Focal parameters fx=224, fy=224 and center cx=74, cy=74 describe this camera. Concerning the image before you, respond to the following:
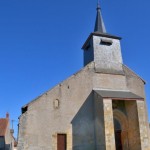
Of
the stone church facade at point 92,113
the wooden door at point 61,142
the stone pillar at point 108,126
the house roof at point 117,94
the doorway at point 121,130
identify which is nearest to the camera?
the stone pillar at point 108,126

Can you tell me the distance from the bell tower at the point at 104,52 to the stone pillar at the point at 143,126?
11.1 feet

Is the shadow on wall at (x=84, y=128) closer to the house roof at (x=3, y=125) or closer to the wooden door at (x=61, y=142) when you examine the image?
the wooden door at (x=61, y=142)

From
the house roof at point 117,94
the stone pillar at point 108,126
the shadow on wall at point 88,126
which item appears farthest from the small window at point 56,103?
the stone pillar at point 108,126

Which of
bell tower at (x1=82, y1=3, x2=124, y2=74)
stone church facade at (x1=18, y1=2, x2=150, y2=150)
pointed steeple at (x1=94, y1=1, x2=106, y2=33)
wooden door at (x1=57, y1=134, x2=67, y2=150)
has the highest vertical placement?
pointed steeple at (x1=94, y1=1, x2=106, y2=33)

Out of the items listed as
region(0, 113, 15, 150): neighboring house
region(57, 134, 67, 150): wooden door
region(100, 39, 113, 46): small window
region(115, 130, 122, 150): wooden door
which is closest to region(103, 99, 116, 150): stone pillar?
region(57, 134, 67, 150): wooden door

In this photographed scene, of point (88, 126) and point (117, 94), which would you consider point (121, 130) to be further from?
point (88, 126)

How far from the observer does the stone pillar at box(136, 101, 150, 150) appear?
14.0 m

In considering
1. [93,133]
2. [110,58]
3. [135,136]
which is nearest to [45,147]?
[93,133]

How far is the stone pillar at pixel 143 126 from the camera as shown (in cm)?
1405

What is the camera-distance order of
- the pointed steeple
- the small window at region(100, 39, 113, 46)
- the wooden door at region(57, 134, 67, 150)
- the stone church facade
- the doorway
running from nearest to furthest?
the stone church facade → the wooden door at region(57, 134, 67, 150) → the doorway → the small window at region(100, 39, 113, 46) → the pointed steeple

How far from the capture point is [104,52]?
58.2ft

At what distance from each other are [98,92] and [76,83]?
5.37ft

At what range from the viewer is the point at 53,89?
14742mm

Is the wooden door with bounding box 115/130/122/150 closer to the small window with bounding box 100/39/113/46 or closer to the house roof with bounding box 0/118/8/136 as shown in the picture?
the small window with bounding box 100/39/113/46
